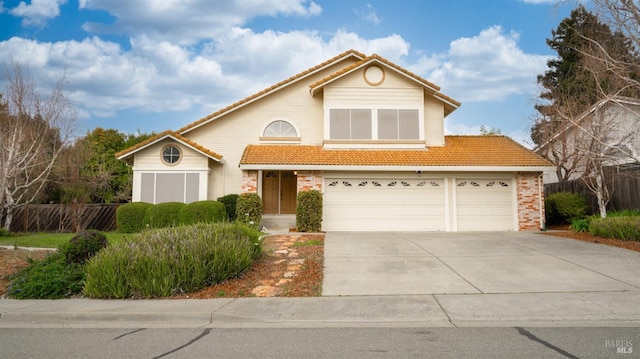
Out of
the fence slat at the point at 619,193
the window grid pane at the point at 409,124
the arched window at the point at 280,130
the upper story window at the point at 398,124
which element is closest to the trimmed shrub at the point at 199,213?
the arched window at the point at 280,130

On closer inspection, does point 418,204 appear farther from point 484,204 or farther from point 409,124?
point 409,124

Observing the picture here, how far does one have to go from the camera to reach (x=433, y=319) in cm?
586

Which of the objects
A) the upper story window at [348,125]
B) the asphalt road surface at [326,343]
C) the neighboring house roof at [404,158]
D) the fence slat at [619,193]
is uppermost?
the upper story window at [348,125]

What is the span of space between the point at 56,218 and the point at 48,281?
12806 millimetres

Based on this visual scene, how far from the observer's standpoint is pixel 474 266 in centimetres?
895

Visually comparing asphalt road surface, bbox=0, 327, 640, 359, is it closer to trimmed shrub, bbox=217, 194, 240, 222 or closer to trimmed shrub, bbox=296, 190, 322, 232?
trimmed shrub, bbox=296, 190, 322, 232

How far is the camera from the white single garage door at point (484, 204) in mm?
15492

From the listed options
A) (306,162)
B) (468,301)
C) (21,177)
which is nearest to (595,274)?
(468,301)

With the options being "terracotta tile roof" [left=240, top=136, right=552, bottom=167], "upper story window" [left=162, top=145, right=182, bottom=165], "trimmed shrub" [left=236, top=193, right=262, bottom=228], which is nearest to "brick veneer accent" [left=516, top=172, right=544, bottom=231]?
"terracotta tile roof" [left=240, top=136, right=552, bottom=167]

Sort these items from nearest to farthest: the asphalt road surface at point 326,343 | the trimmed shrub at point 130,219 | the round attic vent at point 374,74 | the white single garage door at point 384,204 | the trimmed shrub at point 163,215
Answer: the asphalt road surface at point 326,343 < the trimmed shrub at point 163,215 < the trimmed shrub at point 130,219 < the white single garage door at point 384,204 < the round attic vent at point 374,74

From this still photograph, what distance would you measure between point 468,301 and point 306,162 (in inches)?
371

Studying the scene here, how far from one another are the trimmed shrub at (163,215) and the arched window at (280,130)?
5.11 m

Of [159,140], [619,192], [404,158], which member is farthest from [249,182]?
[619,192]

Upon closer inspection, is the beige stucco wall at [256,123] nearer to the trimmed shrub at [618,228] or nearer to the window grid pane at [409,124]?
the window grid pane at [409,124]
